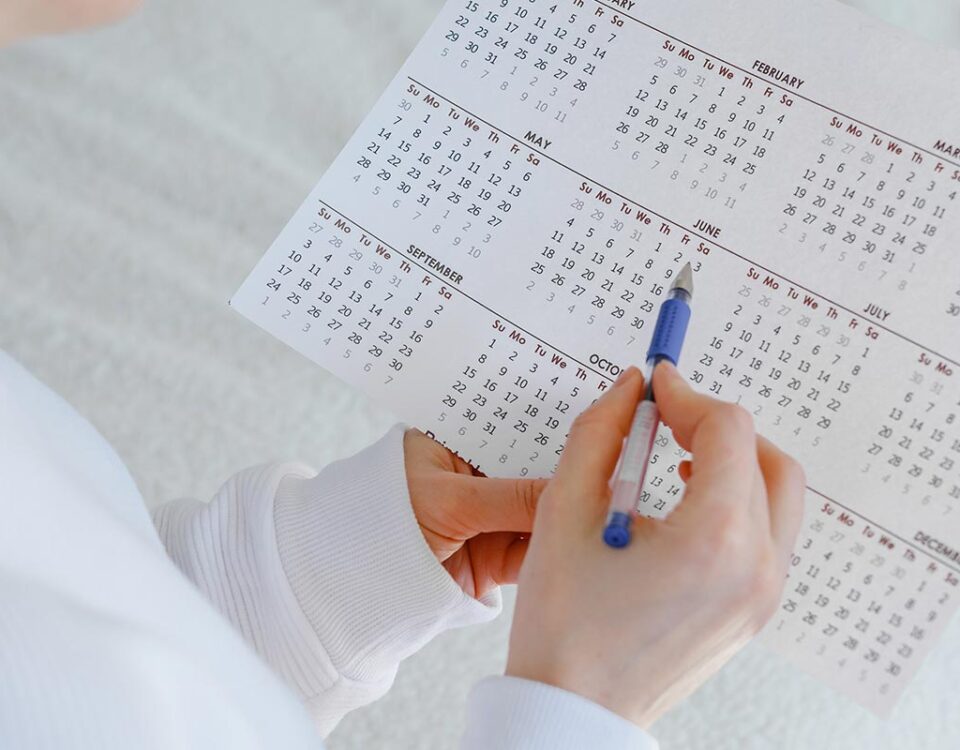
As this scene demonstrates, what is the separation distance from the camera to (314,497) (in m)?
0.45

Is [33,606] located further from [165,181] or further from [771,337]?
[165,181]

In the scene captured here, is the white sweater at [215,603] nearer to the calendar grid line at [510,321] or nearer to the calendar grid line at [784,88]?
the calendar grid line at [510,321]

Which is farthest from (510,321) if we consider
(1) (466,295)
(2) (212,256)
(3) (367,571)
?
(2) (212,256)

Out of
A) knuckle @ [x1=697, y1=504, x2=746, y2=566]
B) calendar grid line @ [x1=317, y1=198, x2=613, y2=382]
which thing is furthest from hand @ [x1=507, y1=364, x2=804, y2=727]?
calendar grid line @ [x1=317, y1=198, x2=613, y2=382]

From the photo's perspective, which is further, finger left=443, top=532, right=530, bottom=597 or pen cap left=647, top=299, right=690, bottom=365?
finger left=443, top=532, right=530, bottom=597

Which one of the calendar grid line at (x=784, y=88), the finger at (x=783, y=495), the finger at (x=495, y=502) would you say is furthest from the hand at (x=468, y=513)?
the calendar grid line at (x=784, y=88)

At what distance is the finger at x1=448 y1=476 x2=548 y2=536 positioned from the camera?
406 mm

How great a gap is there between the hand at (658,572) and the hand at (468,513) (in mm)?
88

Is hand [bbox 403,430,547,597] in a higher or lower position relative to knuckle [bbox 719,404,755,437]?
lower

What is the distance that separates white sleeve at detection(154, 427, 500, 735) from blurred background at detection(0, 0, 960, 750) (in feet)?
0.65

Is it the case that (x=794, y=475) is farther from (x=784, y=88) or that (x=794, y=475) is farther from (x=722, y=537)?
(x=784, y=88)

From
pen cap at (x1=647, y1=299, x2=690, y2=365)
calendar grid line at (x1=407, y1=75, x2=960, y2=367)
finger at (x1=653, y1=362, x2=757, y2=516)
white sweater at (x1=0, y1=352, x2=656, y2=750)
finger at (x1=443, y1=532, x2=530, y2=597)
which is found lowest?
white sweater at (x1=0, y1=352, x2=656, y2=750)

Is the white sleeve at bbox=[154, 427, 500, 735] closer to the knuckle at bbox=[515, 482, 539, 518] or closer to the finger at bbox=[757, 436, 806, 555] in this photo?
the knuckle at bbox=[515, 482, 539, 518]

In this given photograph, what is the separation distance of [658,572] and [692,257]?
18cm
